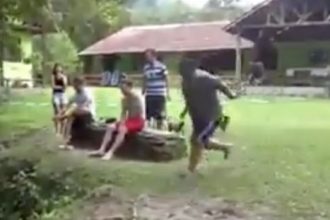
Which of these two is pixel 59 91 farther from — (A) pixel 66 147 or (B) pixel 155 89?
(B) pixel 155 89

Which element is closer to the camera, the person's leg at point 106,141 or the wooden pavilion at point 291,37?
the person's leg at point 106,141

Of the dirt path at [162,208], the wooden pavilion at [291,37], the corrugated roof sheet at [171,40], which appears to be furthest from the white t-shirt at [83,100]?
the corrugated roof sheet at [171,40]

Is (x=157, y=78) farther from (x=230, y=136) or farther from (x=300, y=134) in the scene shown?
(x=300, y=134)

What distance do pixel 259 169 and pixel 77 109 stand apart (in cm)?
391

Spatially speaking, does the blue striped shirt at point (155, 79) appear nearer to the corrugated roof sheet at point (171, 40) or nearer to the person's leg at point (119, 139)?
the person's leg at point (119, 139)

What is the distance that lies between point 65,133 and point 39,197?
471 centimetres

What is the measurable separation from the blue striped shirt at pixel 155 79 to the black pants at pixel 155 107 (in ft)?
0.33

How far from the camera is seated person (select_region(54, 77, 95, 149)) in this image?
13680 mm

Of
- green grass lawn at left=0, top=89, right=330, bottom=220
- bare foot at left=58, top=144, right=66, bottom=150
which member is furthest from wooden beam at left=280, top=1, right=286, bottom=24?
bare foot at left=58, top=144, right=66, bottom=150

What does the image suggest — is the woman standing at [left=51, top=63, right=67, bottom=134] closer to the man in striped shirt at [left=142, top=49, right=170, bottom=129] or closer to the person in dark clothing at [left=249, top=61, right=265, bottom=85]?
the man in striped shirt at [left=142, top=49, right=170, bottom=129]

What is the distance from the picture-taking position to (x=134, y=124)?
1255 centimetres

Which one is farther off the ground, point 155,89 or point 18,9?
point 18,9

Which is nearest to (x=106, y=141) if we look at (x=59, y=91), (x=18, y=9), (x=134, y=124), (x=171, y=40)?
(x=134, y=124)

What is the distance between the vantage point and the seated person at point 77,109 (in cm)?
1368
